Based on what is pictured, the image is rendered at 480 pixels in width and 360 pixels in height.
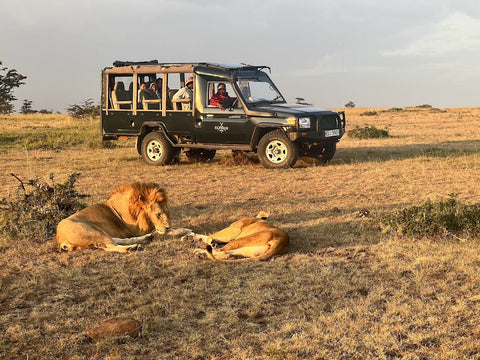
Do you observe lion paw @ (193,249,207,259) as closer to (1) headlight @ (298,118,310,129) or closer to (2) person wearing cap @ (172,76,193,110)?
(1) headlight @ (298,118,310,129)

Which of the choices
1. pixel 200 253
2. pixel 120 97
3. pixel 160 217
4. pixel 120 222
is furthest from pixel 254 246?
pixel 120 97

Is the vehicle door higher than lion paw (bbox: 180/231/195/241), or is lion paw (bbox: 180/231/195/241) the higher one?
the vehicle door

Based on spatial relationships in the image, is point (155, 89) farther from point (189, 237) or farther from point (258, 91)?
point (189, 237)

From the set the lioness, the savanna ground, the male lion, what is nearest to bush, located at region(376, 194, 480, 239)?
the savanna ground

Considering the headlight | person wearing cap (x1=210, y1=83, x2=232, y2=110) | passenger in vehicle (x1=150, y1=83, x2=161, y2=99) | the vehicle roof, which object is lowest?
the headlight

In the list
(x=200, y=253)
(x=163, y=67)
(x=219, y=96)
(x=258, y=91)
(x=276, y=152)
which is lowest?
(x=200, y=253)

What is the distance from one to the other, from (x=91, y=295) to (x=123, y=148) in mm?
12533

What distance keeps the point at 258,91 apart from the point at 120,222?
21.8 feet

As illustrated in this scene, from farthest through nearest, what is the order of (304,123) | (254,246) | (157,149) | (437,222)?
(157,149), (304,123), (437,222), (254,246)

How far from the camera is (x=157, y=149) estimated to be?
12391mm

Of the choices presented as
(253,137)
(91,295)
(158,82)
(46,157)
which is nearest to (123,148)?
(46,157)

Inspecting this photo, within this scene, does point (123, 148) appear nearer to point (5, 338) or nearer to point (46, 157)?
point (46, 157)

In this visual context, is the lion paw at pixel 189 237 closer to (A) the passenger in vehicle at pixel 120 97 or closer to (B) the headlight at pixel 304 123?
(B) the headlight at pixel 304 123

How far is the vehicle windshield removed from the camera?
1138cm
